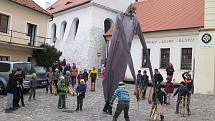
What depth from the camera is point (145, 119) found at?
47.8 ft

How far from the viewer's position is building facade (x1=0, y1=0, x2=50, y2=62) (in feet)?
93.1

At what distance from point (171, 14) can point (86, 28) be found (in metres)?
10.9

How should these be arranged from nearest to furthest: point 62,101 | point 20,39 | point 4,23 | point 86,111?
1. point 86,111
2. point 62,101
3. point 4,23
4. point 20,39

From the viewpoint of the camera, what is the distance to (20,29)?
30.1 metres

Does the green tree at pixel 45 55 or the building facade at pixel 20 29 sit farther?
the green tree at pixel 45 55

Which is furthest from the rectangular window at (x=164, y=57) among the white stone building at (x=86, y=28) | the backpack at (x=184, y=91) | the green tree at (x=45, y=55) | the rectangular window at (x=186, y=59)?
the backpack at (x=184, y=91)

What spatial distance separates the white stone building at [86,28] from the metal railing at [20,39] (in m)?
10.1

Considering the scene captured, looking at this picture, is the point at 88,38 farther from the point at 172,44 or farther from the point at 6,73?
the point at 6,73

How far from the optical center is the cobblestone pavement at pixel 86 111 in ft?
46.8

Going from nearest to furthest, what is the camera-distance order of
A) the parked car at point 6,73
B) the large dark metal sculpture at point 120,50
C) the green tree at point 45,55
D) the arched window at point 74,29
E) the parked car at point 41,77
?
the large dark metal sculpture at point 120,50, the parked car at point 6,73, the parked car at point 41,77, the green tree at point 45,55, the arched window at point 74,29

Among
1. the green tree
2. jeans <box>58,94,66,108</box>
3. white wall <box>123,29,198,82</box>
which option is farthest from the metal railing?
jeans <box>58,94,66,108</box>

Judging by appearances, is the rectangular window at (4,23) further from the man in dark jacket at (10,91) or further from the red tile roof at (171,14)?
the man in dark jacket at (10,91)

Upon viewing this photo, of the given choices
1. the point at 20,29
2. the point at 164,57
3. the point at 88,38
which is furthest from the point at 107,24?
the point at 20,29

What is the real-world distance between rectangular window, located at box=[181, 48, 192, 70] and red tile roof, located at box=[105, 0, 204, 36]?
6.49ft
